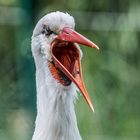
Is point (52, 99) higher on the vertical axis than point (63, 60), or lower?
lower

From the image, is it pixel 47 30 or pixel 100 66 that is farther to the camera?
pixel 100 66

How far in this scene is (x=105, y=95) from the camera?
7.39 metres

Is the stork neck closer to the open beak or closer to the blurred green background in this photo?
the open beak

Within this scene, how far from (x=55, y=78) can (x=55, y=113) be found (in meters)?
0.15

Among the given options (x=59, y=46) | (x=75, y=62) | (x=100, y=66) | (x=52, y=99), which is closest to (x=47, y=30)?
(x=59, y=46)

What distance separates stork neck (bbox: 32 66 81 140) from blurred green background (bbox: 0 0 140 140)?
7.70ft

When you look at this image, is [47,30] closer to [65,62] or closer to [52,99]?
[65,62]

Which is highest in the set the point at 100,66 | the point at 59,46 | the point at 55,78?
the point at 59,46

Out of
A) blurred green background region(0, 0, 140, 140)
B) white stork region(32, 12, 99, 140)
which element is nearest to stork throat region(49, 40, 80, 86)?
white stork region(32, 12, 99, 140)

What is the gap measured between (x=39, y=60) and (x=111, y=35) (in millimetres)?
2953

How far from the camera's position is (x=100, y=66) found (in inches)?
291

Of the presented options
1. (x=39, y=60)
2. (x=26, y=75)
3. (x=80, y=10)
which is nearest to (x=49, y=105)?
(x=39, y=60)

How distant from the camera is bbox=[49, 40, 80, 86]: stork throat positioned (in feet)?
14.3

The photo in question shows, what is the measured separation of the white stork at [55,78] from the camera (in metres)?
4.38
